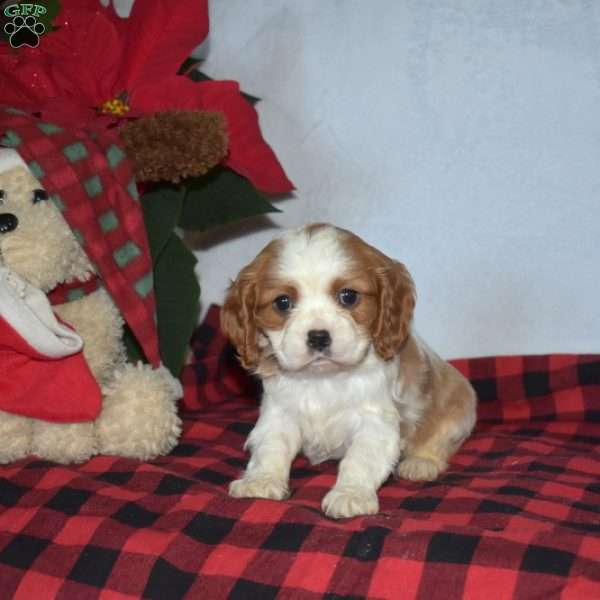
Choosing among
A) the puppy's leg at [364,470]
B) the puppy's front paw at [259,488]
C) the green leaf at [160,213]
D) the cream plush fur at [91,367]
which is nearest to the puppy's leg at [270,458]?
the puppy's front paw at [259,488]

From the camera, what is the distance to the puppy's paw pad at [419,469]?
3139 mm

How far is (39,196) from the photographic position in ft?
9.76

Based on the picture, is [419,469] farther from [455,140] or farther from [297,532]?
[455,140]

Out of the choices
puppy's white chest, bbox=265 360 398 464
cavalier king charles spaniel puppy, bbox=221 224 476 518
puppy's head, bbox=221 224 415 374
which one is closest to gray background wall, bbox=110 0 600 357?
cavalier king charles spaniel puppy, bbox=221 224 476 518

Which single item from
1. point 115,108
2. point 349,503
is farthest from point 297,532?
point 115,108

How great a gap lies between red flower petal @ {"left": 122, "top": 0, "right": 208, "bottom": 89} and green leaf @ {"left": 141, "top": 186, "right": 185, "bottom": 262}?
1.32 feet

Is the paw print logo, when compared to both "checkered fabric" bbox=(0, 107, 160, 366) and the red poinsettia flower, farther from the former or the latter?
"checkered fabric" bbox=(0, 107, 160, 366)

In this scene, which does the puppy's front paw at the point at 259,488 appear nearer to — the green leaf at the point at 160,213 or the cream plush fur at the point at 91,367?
→ the cream plush fur at the point at 91,367

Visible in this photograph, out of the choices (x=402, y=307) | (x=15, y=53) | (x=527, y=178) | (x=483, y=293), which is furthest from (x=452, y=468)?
(x=15, y=53)

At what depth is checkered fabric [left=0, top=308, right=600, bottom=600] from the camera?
230 centimetres

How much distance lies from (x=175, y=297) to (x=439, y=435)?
101 cm

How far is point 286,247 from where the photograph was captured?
300 cm

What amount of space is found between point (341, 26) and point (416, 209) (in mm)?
760

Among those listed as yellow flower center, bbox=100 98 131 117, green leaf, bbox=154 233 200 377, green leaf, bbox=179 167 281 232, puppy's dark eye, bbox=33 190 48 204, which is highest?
yellow flower center, bbox=100 98 131 117
